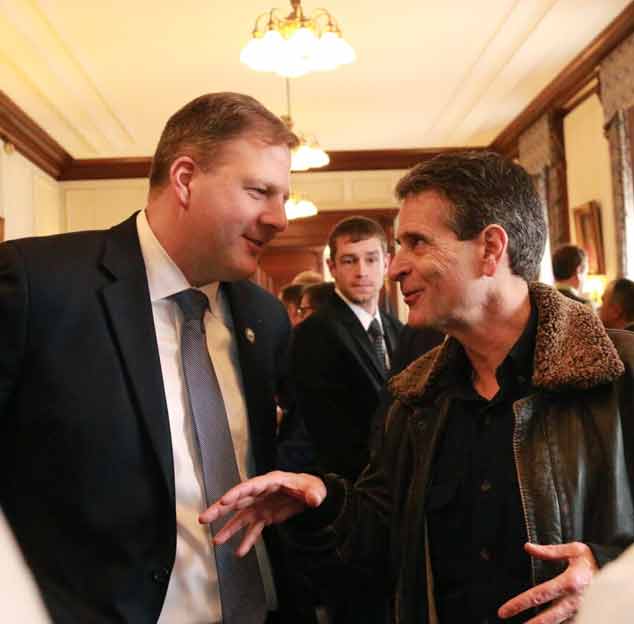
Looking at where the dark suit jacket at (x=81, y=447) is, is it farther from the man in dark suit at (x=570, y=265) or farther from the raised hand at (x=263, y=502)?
the man in dark suit at (x=570, y=265)

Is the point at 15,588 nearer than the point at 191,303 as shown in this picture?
Yes

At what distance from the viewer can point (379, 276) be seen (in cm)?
340

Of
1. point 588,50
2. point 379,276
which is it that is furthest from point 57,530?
point 588,50

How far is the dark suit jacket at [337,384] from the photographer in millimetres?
2893

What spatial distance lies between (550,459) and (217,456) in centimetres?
65

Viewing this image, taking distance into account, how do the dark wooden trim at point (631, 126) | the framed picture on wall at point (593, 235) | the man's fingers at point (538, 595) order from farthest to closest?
the framed picture on wall at point (593, 235), the dark wooden trim at point (631, 126), the man's fingers at point (538, 595)

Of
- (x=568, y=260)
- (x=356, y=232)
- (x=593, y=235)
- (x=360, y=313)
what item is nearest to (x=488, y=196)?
(x=360, y=313)

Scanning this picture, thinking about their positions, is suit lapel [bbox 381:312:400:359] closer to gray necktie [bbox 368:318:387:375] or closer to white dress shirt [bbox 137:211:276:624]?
gray necktie [bbox 368:318:387:375]

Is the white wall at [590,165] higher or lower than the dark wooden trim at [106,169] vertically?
lower

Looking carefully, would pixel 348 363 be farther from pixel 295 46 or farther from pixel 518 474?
pixel 295 46

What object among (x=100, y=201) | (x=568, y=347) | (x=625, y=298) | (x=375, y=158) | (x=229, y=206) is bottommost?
(x=568, y=347)

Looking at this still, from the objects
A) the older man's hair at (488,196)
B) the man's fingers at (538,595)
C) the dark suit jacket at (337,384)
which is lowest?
the man's fingers at (538,595)

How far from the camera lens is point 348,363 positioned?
3051 millimetres

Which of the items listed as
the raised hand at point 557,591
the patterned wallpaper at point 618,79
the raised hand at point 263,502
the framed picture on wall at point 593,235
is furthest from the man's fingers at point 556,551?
the framed picture on wall at point 593,235
